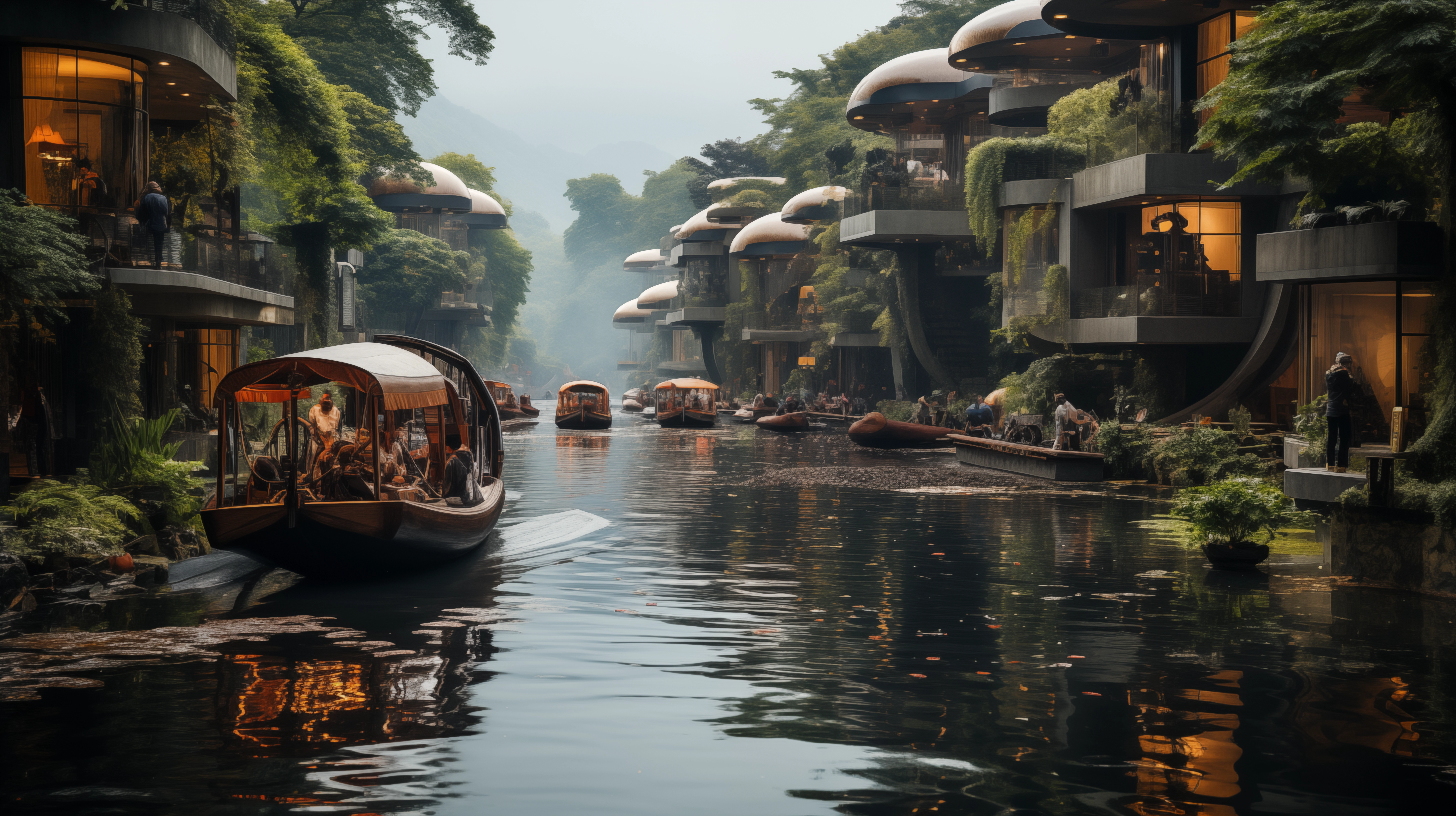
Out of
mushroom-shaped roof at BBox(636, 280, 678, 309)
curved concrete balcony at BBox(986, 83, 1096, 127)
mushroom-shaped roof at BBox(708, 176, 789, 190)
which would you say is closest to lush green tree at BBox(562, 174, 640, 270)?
mushroom-shaped roof at BBox(636, 280, 678, 309)

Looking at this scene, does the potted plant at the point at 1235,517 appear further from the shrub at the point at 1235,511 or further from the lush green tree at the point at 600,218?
the lush green tree at the point at 600,218

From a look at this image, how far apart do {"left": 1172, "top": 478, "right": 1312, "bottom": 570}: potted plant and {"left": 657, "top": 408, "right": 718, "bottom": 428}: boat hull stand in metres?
41.2

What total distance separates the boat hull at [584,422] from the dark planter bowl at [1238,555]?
40.4 m

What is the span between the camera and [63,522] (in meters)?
15.2

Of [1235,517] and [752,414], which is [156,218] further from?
[752,414]

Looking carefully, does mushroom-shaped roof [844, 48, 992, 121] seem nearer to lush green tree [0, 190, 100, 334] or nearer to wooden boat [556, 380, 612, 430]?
wooden boat [556, 380, 612, 430]

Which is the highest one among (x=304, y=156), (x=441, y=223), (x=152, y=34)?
(x=441, y=223)

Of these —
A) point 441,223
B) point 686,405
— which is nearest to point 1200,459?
point 686,405

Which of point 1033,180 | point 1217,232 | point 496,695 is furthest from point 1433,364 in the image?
point 1033,180

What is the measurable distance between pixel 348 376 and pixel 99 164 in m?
10.0

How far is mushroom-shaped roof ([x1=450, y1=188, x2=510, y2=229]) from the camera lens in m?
83.4

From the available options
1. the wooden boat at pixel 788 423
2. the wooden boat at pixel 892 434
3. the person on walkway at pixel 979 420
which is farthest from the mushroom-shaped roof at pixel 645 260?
the person on walkway at pixel 979 420

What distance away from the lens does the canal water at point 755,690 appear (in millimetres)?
7562

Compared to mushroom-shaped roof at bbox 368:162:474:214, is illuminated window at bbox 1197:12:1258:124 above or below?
below
